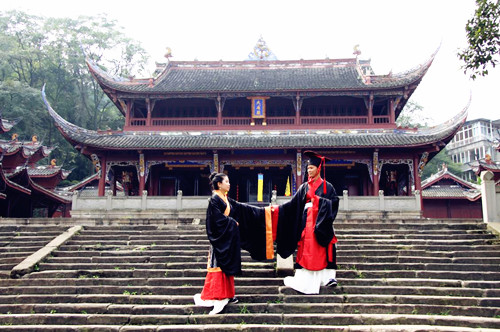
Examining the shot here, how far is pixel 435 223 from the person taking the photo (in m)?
10.1

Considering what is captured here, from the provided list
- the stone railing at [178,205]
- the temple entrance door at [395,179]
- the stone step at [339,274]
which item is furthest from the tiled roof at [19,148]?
the temple entrance door at [395,179]

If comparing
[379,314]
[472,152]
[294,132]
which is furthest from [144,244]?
[472,152]

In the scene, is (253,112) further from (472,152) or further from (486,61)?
(472,152)

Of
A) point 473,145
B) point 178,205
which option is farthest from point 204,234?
point 473,145

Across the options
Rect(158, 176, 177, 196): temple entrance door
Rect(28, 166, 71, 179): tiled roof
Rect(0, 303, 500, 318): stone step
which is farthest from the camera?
Rect(28, 166, 71, 179): tiled roof

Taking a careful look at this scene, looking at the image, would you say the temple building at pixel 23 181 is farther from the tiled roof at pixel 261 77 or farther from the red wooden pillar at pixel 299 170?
the red wooden pillar at pixel 299 170

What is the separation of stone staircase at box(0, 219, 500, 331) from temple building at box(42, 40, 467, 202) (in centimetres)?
731

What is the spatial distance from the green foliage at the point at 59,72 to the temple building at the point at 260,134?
1686 cm

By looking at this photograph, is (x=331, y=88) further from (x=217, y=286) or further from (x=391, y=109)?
(x=217, y=286)

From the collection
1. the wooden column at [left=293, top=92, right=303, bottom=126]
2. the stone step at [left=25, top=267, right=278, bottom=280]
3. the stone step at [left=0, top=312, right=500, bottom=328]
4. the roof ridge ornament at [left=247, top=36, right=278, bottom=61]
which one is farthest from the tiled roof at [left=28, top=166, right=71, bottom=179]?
the stone step at [left=0, top=312, right=500, bottom=328]

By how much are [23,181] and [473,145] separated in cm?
4323

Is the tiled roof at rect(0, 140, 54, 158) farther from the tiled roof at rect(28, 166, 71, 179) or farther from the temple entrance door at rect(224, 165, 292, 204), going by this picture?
the temple entrance door at rect(224, 165, 292, 204)

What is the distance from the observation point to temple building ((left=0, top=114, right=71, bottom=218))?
16.6 m

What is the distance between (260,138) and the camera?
56.4 feet
